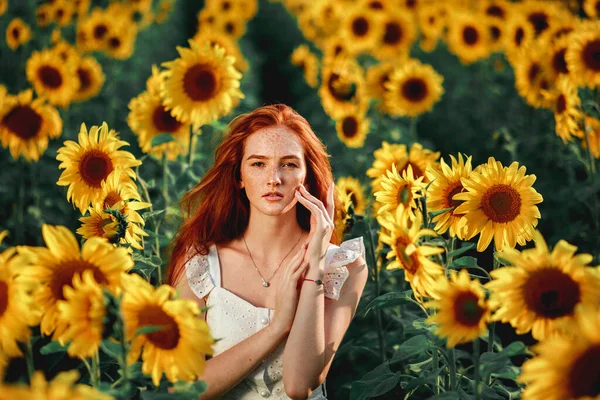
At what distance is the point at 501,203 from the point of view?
2.27 metres

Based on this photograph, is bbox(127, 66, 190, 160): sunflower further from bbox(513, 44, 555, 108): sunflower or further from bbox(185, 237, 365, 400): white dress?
bbox(513, 44, 555, 108): sunflower

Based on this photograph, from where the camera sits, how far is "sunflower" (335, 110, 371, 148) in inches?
192

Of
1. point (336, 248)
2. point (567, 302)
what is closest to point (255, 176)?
point (336, 248)

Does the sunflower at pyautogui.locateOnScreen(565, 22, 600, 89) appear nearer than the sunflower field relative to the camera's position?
No

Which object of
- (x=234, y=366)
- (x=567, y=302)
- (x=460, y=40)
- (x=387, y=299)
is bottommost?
(x=234, y=366)

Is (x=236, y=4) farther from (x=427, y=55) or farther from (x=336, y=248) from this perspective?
(x=336, y=248)

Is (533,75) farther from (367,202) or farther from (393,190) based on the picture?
(393,190)

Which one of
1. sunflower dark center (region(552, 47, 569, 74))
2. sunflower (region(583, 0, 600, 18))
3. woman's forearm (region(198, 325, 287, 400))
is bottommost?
woman's forearm (region(198, 325, 287, 400))

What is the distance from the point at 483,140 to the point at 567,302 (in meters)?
5.43

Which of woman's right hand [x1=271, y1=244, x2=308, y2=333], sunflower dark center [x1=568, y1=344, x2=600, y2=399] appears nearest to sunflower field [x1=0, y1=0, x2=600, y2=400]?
sunflower dark center [x1=568, y1=344, x2=600, y2=399]

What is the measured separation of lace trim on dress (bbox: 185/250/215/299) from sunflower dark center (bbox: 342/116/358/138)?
8.00 ft

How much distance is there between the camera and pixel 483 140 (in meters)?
7.01

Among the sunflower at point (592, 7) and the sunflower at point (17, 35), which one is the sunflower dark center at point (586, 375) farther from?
the sunflower at point (17, 35)

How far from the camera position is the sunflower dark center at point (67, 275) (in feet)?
5.86
